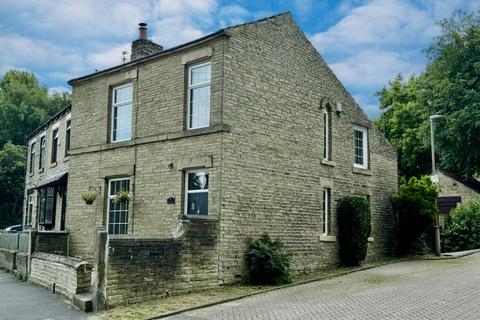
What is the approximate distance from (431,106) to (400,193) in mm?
9240

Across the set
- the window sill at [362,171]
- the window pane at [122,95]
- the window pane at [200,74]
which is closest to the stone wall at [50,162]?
the window pane at [122,95]

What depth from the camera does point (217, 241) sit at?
14469 millimetres

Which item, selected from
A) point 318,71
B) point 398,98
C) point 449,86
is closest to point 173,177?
point 318,71

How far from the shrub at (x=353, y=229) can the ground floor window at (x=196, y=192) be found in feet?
19.8

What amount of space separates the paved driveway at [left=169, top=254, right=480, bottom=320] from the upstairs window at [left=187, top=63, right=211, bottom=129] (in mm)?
5779

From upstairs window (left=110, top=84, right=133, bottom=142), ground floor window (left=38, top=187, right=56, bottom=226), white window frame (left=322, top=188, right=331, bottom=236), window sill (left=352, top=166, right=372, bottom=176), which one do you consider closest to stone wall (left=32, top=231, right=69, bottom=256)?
upstairs window (left=110, top=84, right=133, bottom=142)

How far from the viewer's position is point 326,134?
19688 millimetres

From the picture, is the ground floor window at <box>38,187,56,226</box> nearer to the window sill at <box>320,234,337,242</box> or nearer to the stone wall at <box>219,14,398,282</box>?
the stone wall at <box>219,14,398,282</box>

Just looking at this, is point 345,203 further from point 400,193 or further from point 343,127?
point 400,193

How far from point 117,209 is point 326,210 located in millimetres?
7508

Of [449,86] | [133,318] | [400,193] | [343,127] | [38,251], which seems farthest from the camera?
[449,86]

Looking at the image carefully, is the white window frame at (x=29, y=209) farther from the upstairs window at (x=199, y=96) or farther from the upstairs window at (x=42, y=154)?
the upstairs window at (x=199, y=96)

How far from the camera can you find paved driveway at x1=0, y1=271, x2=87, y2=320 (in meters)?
11.6

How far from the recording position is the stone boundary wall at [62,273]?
1291cm
